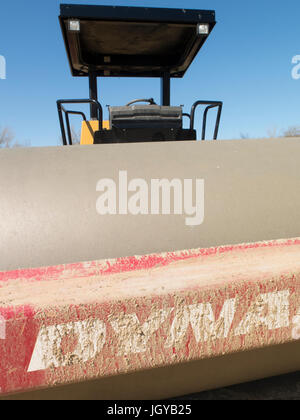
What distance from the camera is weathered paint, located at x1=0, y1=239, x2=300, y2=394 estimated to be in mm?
589

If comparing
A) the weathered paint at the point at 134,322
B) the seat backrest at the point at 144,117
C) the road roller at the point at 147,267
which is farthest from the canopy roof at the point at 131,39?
the weathered paint at the point at 134,322

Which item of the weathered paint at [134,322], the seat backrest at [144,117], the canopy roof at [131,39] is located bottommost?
the weathered paint at [134,322]

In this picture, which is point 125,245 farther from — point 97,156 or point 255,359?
point 255,359

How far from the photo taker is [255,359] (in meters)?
0.90

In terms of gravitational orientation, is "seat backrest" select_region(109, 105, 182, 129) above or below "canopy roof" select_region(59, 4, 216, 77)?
below

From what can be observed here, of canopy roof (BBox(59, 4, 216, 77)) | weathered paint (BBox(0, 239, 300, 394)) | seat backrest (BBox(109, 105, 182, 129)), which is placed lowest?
weathered paint (BBox(0, 239, 300, 394))

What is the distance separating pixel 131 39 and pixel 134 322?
2453 millimetres

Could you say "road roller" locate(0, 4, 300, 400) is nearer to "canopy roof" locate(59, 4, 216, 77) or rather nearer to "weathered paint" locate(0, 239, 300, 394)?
"weathered paint" locate(0, 239, 300, 394)

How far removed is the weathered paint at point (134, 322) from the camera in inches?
23.2

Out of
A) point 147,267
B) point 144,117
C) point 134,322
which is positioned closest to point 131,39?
point 144,117

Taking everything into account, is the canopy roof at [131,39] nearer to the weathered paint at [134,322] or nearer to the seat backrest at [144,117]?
the seat backrest at [144,117]

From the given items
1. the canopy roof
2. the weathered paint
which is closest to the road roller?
the weathered paint

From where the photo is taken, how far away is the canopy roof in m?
2.28

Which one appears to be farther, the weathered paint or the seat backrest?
the seat backrest
